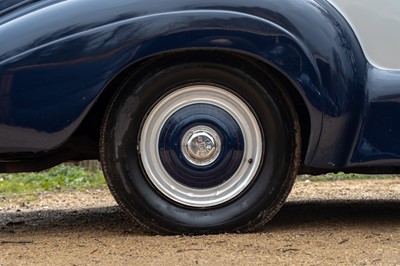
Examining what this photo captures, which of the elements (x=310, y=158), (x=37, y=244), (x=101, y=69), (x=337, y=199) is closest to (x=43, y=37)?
(x=101, y=69)

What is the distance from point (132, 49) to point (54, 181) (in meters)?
5.49

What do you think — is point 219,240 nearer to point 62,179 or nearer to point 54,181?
point 54,181

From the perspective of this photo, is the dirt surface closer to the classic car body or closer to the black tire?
the black tire

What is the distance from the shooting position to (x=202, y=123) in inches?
178

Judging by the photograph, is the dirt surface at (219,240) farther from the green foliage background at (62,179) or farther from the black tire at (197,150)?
Result: the green foliage background at (62,179)

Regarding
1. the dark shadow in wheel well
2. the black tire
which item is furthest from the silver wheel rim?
the dark shadow in wheel well

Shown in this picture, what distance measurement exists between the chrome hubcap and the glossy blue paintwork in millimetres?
386

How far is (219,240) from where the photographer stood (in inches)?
170

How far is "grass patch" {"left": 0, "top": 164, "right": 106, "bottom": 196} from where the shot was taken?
9.09m

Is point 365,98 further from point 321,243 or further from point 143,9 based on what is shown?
point 143,9

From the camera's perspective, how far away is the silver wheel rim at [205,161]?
14.8 ft

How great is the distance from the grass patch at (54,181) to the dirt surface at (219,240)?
2.79 metres

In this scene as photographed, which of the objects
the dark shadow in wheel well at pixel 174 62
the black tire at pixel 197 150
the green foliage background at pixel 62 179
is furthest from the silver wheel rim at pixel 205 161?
the green foliage background at pixel 62 179

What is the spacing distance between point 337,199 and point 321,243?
2340 mm
